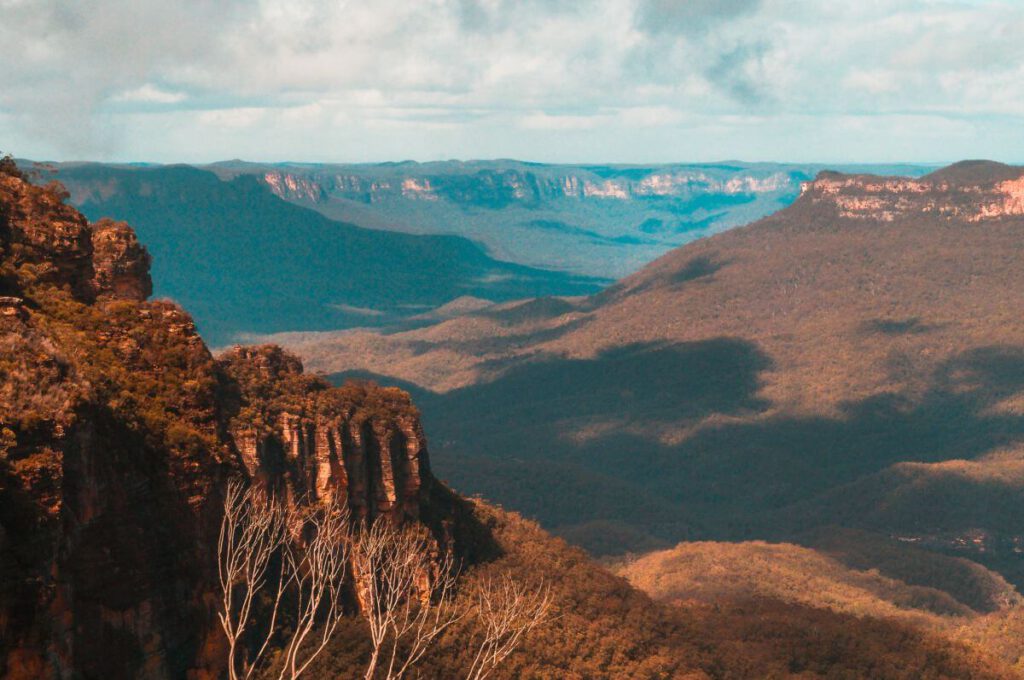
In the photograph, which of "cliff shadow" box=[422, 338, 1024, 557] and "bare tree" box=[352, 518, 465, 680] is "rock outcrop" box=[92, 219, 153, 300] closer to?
"bare tree" box=[352, 518, 465, 680]

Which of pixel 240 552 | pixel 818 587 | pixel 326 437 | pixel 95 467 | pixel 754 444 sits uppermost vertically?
pixel 95 467

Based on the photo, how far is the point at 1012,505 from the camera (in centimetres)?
14088

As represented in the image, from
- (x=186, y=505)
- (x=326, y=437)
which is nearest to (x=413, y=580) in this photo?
(x=326, y=437)

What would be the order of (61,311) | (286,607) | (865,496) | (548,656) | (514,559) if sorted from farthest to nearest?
(865,496), (514,559), (548,656), (286,607), (61,311)

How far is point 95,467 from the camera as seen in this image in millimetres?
20531

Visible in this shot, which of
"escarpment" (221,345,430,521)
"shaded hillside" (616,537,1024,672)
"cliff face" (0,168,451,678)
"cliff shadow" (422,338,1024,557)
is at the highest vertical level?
"cliff face" (0,168,451,678)

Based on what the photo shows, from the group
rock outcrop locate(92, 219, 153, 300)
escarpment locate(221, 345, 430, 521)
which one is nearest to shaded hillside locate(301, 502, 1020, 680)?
escarpment locate(221, 345, 430, 521)

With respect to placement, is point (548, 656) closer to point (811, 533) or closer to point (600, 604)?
point (600, 604)

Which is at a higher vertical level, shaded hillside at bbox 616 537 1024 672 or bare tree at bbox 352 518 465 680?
bare tree at bbox 352 518 465 680

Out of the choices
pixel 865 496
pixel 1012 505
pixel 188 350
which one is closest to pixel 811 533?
pixel 865 496

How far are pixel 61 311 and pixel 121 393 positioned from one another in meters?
6.21

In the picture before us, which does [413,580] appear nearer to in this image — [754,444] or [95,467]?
[95,467]

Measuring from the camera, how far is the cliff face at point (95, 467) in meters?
17.7

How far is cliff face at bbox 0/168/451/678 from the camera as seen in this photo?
58.2 ft
